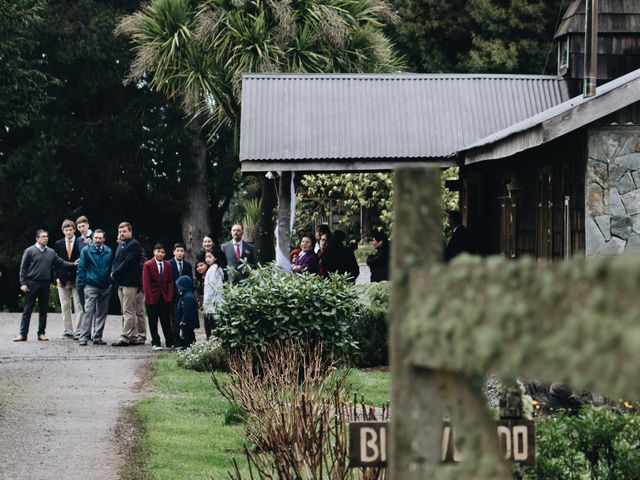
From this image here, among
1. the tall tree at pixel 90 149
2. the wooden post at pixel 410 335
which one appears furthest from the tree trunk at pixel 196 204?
the wooden post at pixel 410 335

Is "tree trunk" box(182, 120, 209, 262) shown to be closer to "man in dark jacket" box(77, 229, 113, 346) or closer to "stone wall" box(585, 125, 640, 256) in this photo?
"man in dark jacket" box(77, 229, 113, 346)

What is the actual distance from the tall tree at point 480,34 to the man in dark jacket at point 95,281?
1879cm

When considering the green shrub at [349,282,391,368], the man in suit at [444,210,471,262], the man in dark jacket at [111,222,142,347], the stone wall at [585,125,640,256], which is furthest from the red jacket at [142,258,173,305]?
the stone wall at [585,125,640,256]

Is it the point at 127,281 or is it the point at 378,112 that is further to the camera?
the point at 378,112

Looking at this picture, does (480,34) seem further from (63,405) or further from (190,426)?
(190,426)

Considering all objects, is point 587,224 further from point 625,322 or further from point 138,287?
point 625,322

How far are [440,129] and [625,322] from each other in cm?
1804

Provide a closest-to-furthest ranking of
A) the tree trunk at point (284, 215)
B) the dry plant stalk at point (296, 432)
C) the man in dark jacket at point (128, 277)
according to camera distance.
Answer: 1. the dry plant stalk at point (296, 432)
2. the tree trunk at point (284, 215)
3. the man in dark jacket at point (128, 277)

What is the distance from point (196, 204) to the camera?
32.9 m

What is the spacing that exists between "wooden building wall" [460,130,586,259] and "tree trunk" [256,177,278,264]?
4.86 m

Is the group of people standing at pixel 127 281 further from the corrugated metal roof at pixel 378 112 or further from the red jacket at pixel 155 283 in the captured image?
the corrugated metal roof at pixel 378 112

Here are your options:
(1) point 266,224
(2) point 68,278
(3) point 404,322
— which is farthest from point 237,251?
(3) point 404,322

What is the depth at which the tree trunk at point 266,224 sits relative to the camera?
85.2 feet

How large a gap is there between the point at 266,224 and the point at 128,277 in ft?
22.4
